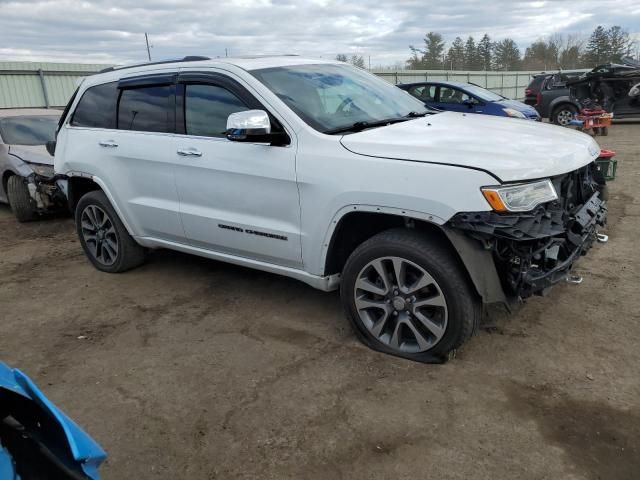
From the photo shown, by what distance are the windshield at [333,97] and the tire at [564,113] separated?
562 inches

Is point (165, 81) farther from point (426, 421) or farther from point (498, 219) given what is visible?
point (426, 421)

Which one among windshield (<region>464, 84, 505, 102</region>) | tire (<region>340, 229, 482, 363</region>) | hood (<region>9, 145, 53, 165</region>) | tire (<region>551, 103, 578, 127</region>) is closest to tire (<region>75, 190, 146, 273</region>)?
tire (<region>340, 229, 482, 363</region>)

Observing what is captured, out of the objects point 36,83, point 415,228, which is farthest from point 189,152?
point 36,83

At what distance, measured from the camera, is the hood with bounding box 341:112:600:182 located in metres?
2.95

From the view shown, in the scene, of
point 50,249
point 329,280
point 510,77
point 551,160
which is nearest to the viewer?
point 551,160

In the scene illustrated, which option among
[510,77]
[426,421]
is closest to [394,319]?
[426,421]

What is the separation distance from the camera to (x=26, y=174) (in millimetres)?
7500

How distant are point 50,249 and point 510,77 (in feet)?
108

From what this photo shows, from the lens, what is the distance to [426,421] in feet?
9.36

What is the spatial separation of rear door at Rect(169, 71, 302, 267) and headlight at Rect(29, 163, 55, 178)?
4265mm

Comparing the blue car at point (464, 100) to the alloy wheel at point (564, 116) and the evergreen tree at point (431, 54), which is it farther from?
the evergreen tree at point (431, 54)

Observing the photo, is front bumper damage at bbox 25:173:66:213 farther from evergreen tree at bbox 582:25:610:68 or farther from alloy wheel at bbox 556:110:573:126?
evergreen tree at bbox 582:25:610:68

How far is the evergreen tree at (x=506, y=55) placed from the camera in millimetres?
63938

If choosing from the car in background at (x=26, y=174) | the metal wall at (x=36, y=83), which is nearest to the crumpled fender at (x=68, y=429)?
the car in background at (x=26, y=174)
